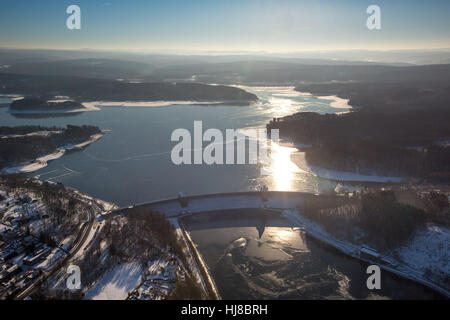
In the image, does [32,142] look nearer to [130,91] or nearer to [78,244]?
[78,244]

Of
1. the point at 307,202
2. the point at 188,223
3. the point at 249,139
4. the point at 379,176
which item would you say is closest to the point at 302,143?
the point at 249,139

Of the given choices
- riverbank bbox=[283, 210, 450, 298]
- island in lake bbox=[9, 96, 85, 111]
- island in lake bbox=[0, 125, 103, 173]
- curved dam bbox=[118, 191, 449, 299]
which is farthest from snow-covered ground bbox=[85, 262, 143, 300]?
island in lake bbox=[9, 96, 85, 111]

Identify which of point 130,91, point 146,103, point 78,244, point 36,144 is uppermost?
point 130,91

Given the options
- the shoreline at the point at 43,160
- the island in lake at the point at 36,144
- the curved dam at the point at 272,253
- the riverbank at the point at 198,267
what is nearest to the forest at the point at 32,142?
the island in lake at the point at 36,144

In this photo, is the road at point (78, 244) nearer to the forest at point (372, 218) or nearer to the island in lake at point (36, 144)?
the island in lake at point (36, 144)

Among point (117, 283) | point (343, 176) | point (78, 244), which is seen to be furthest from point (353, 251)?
point (78, 244)

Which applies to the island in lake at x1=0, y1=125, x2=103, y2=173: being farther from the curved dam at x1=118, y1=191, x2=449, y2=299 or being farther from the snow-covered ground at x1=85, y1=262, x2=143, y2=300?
the snow-covered ground at x1=85, y1=262, x2=143, y2=300

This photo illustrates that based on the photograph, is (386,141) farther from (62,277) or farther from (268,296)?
(62,277)

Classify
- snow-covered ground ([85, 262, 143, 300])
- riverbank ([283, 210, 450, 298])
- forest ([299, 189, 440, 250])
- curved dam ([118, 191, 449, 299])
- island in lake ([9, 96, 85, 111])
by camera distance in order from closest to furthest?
snow-covered ground ([85, 262, 143, 300]) < curved dam ([118, 191, 449, 299]) < riverbank ([283, 210, 450, 298]) < forest ([299, 189, 440, 250]) < island in lake ([9, 96, 85, 111])
